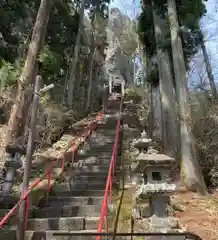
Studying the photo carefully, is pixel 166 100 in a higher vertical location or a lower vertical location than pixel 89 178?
higher

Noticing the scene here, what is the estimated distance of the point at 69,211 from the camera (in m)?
6.88

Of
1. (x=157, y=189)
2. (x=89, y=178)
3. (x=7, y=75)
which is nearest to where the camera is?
(x=157, y=189)

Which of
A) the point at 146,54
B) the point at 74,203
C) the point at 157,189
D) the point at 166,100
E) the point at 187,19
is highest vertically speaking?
the point at 146,54

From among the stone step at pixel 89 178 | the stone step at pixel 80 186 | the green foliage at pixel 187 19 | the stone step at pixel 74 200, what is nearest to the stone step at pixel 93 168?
the stone step at pixel 89 178

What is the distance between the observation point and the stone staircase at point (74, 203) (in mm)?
6164

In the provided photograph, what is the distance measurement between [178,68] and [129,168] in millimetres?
3298

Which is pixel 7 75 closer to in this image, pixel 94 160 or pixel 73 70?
pixel 94 160

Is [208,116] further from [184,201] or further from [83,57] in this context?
[83,57]

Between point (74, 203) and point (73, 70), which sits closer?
point (74, 203)

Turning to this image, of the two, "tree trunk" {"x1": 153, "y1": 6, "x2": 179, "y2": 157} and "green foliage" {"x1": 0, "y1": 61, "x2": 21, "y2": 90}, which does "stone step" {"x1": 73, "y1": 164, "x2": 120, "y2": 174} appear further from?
"green foliage" {"x1": 0, "y1": 61, "x2": 21, "y2": 90}

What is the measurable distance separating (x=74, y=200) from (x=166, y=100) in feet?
18.9

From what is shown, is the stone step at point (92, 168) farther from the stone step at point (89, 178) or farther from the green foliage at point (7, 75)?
the green foliage at point (7, 75)

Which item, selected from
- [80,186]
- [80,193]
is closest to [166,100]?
[80,186]

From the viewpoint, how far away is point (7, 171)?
747cm
